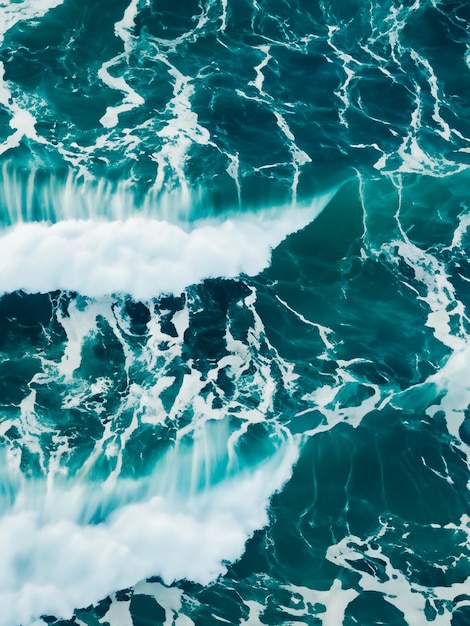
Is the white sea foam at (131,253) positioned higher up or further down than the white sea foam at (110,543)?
higher up

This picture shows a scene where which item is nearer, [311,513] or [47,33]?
[311,513]

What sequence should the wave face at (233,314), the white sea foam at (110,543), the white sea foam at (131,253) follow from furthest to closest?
the white sea foam at (131,253) < the wave face at (233,314) < the white sea foam at (110,543)

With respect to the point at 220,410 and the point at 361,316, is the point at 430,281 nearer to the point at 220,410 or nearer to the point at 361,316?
the point at 361,316

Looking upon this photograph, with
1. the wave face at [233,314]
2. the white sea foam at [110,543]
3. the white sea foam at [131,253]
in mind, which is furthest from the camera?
the white sea foam at [131,253]

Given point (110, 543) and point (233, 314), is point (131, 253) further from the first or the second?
point (110, 543)

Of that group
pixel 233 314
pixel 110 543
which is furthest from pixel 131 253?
pixel 110 543

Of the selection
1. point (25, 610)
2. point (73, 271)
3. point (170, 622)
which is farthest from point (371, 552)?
point (73, 271)

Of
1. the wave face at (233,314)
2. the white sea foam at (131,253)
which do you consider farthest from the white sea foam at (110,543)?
the white sea foam at (131,253)

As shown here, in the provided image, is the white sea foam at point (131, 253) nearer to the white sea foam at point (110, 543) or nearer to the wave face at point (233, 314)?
the wave face at point (233, 314)

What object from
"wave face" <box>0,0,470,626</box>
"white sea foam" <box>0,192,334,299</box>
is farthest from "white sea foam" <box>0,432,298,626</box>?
"white sea foam" <box>0,192,334,299</box>
